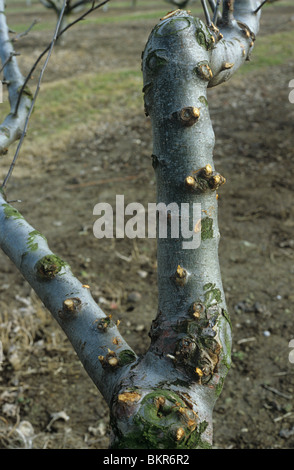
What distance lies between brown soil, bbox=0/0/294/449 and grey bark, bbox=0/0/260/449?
5.64 ft

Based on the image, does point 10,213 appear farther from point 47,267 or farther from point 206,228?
point 206,228

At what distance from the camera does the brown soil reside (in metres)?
2.85

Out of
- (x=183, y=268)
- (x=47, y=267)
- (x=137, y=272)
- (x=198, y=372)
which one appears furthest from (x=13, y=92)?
(x=137, y=272)

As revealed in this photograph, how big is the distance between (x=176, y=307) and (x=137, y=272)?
9.75ft

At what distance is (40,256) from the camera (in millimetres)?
1379

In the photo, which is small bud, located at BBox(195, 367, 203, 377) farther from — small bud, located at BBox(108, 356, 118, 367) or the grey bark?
small bud, located at BBox(108, 356, 118, 367)

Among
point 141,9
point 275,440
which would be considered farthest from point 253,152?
point 141,9

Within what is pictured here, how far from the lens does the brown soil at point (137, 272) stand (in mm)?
2846

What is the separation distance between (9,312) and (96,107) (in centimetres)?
611

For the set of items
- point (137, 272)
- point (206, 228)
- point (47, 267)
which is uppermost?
point (206, 228)

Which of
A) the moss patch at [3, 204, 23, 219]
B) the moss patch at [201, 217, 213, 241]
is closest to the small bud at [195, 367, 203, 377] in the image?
the moss patch at [201, 217, 213, 241]

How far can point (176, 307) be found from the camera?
4.10 ft

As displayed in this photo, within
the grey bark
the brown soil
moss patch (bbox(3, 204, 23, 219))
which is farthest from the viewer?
the brown soil
